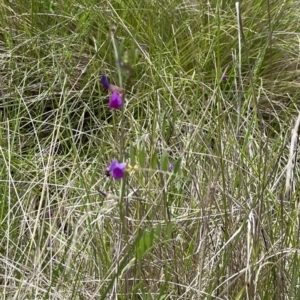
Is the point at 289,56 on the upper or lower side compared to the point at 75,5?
lower

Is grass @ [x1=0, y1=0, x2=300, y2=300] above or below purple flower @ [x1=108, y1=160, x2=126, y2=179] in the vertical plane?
below

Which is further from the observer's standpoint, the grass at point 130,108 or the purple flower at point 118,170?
the grass at point 130,108

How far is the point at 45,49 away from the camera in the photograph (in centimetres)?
194

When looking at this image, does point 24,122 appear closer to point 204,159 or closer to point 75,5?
point 75,5

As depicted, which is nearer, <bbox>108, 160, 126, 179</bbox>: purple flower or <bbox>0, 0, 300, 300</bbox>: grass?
<bbox>108, 160, 126, 179</bbox>: purple flower

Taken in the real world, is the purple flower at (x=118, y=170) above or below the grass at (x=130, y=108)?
above

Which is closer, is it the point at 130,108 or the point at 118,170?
the point at 118,170

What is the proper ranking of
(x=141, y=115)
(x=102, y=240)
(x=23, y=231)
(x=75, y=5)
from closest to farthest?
(x=102, y=240)
(x=23, y=231)
(x=141, y=115)
(x=75, y=5)

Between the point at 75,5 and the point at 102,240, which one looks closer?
the point at 102,240

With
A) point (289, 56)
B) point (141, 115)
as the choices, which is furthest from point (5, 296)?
point (289, 56)

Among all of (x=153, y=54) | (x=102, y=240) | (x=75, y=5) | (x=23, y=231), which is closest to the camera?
(x=102, y=240)

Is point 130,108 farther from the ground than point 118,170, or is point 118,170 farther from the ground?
point 118,170

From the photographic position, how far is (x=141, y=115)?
5.73ft

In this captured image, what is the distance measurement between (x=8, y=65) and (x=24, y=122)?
0.63 feet
